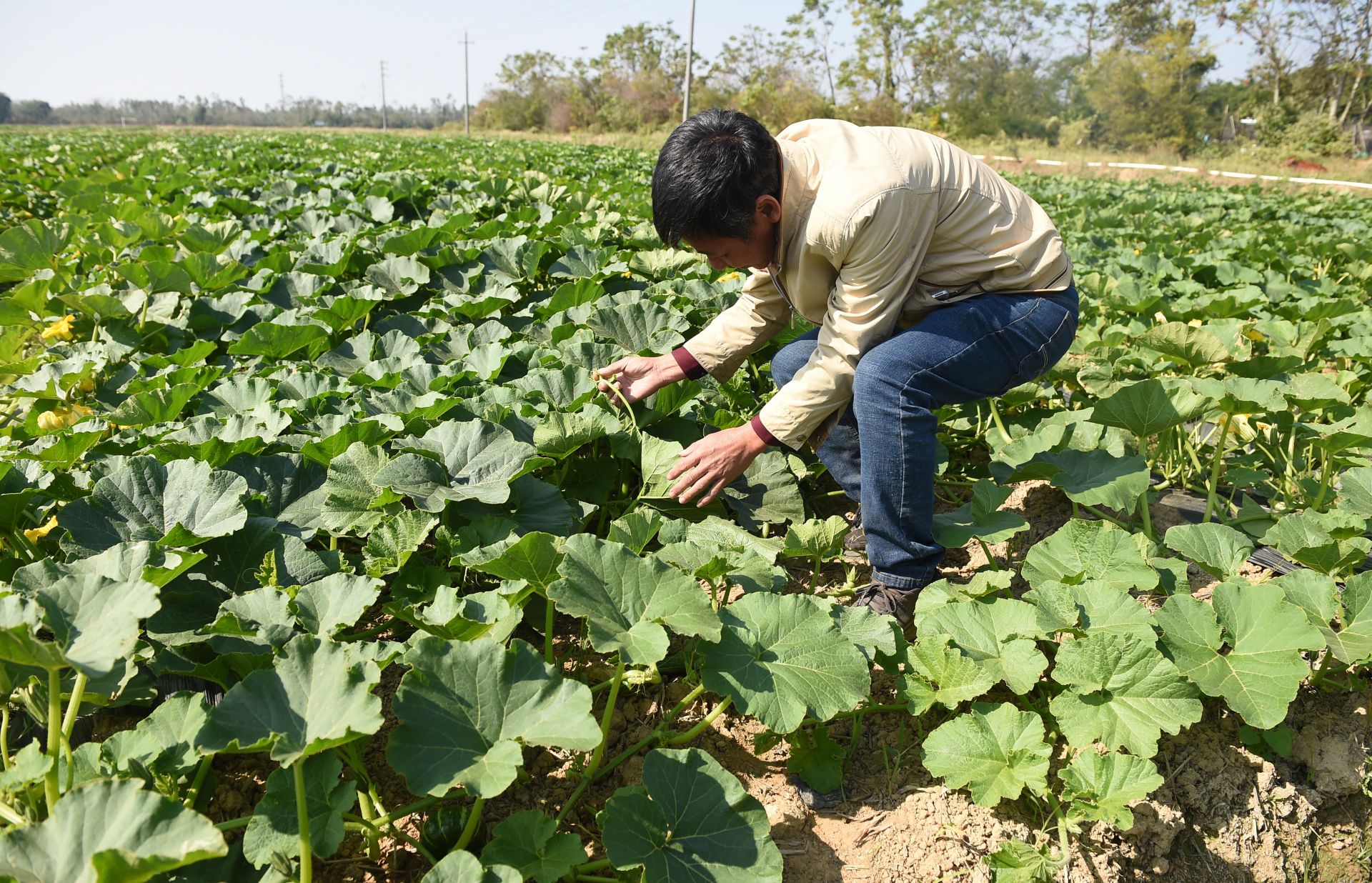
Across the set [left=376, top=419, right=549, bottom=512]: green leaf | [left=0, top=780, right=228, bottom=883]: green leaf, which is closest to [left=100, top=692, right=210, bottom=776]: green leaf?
[left=0, top=780, right=228, bottom=883]: green leaf

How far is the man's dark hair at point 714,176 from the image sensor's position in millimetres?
1935

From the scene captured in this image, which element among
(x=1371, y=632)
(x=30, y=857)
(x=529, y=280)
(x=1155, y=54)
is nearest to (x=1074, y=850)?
(x=1371, y=632)

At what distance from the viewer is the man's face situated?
79.4 inches

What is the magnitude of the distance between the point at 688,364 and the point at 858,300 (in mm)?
678

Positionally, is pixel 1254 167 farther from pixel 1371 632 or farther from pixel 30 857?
pixel 30 857

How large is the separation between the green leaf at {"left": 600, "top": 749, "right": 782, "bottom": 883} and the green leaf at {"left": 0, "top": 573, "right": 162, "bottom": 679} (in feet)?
2.50

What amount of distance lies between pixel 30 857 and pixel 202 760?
42cm

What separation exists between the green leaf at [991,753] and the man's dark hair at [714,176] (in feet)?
3.86

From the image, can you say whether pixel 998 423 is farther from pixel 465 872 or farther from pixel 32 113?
pixel 32 113

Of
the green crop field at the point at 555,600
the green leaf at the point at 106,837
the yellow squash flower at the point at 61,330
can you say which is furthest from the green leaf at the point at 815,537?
the yellow squash flower at the point at 61,330

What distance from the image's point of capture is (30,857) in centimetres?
103

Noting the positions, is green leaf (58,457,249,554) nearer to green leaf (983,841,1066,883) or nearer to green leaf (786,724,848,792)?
green leaf (786,724,848,792)

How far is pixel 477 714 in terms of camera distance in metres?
1.38

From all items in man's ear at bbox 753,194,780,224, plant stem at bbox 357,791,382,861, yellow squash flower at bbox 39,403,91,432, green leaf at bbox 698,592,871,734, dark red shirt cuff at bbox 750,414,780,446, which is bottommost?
plant stem at bbox 357,791,382,861
